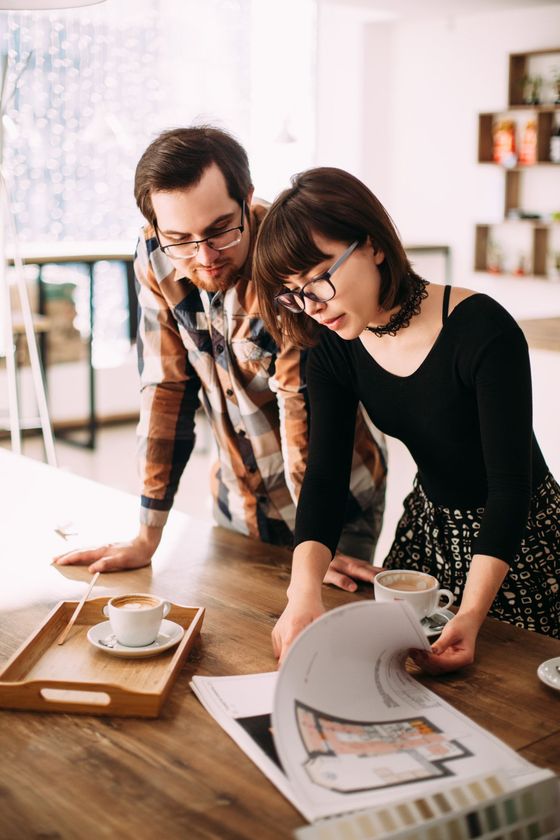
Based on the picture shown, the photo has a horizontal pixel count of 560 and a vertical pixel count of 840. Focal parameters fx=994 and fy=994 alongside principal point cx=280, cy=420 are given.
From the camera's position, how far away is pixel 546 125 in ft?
23.3

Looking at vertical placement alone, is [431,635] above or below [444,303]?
below

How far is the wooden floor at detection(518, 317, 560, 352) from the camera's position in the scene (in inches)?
134

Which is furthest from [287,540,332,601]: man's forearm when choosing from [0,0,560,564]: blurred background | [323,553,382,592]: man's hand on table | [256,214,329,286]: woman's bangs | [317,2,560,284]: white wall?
[317,2,560,284]: white wall

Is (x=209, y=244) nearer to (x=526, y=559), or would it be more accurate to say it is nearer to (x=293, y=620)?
(x=293, y=620)

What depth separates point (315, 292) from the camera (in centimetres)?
143

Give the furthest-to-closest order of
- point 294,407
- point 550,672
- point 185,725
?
point 294,407
point 550,672
point 185,725

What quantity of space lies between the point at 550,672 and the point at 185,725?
48 cm

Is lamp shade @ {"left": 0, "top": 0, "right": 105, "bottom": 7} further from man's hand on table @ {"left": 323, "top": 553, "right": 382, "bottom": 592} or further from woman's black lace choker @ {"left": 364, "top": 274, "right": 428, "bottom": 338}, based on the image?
man's hand on table @ {"left": 323, "top": 553, "right": 382, "bottom": 592}

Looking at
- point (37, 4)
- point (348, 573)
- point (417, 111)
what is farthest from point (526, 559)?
point (417, 111)

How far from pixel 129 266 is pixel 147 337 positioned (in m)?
4.92

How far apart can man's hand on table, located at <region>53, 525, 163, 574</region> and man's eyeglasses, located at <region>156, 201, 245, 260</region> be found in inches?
20.1

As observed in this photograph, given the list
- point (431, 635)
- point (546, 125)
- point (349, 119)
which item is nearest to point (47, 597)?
point (431, 635)

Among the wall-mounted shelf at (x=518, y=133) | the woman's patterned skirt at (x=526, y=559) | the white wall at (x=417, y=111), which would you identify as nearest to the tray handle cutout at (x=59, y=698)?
the woman's patterned skirt at (x=526, y=559)

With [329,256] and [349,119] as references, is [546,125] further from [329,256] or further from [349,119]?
[329,256]
